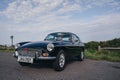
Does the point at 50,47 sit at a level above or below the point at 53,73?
above

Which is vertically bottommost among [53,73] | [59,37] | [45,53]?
[53,73]

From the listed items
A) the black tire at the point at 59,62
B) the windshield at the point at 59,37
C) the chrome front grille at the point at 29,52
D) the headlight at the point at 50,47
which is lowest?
the black tire at the point at 59,62

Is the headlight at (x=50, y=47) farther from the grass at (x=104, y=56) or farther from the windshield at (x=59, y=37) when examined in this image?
the grass at (x=104, y=56)

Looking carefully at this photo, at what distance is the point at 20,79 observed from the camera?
490 cm

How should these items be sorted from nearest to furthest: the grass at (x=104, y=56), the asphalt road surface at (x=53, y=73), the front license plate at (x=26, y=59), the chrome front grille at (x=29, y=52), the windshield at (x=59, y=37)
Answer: the asphalt road surface at (x=53, y=73), the front license plate at (x=26, y=59), the chrome front grille at (x=29, y=52), the windshield at (x=59, y=37), the grass at (x=104, y=56)

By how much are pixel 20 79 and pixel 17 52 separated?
184 cm

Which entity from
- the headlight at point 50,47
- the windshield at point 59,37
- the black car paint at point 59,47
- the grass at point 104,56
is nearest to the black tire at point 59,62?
the black car paint at point 59,47

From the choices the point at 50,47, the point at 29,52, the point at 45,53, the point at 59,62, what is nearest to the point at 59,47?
the point at 50,47

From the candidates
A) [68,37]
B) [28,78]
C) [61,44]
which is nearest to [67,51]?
[61,44]

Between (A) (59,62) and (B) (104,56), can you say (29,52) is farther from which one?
(B) (104,56)

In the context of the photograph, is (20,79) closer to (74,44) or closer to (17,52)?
(17,52)

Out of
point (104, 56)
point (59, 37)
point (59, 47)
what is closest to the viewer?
point (59, 47)

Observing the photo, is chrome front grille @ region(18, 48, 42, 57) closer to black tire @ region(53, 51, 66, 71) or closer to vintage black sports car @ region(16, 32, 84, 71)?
vintage black sports car @ region(16, 32, 84, 71)

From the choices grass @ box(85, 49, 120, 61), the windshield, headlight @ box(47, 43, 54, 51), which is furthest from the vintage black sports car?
grass @ box(85, 49, 120, 61)
